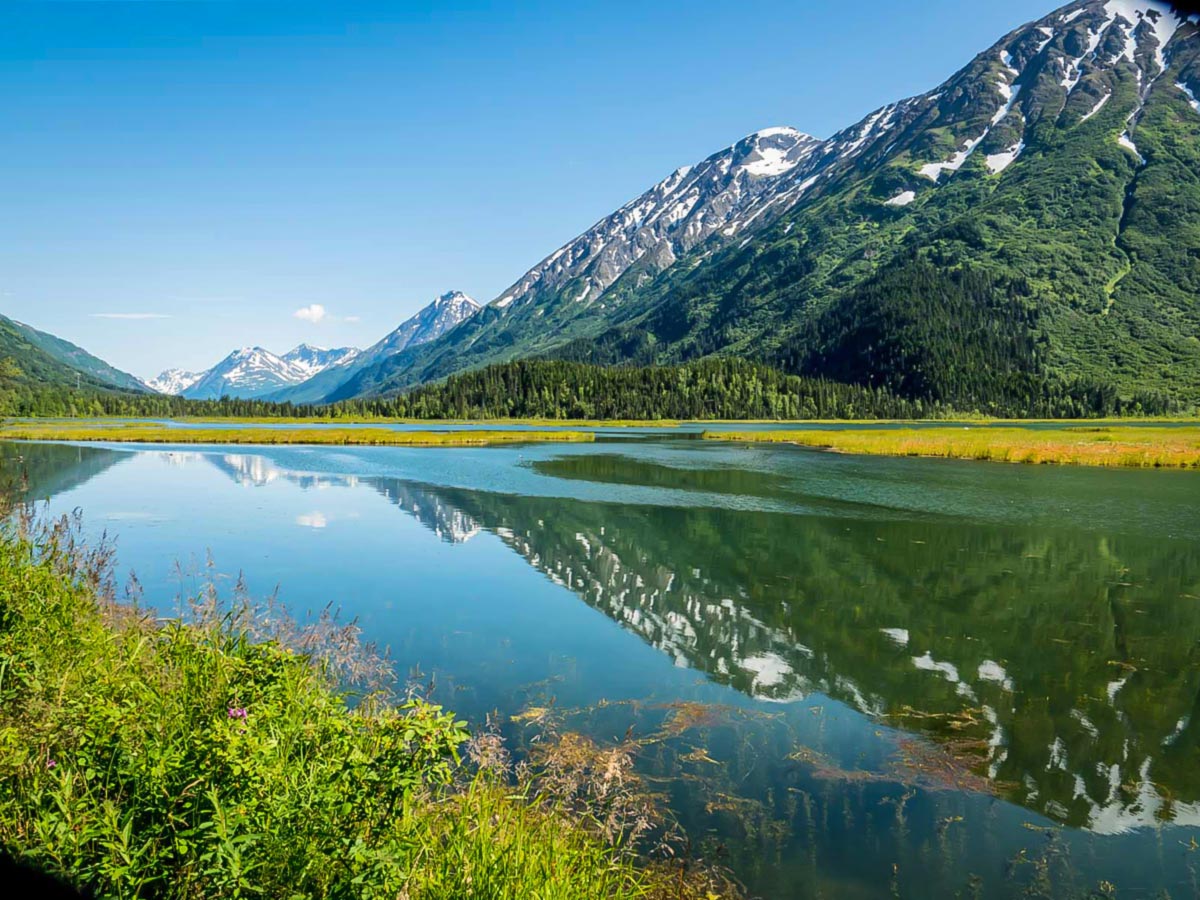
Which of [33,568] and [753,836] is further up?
[33,568]

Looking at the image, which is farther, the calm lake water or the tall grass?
the calm lake water

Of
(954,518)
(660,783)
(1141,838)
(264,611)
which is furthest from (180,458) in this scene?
(1141,838)

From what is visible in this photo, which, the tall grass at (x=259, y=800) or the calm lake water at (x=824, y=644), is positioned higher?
the tall grass at (x=259, y=800)

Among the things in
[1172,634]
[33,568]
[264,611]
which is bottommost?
[1172,634]

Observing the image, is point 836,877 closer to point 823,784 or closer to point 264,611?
point 823,784

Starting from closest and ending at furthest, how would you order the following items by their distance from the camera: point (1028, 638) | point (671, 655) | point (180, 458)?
point (671, 655) < point (1028, 638) < point (180, 458)

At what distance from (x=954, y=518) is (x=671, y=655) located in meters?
25.7

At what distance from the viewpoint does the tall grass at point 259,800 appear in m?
6.21

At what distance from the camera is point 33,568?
13430mm

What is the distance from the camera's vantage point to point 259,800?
6473mm

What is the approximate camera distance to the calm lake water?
33.4 ft

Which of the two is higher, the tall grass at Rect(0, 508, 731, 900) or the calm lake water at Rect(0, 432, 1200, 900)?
the tall grass at Rect(0, 508, 731, 900)

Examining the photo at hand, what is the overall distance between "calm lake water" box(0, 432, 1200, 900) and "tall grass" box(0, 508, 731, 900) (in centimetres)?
292

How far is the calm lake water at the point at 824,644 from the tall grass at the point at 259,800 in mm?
2917
